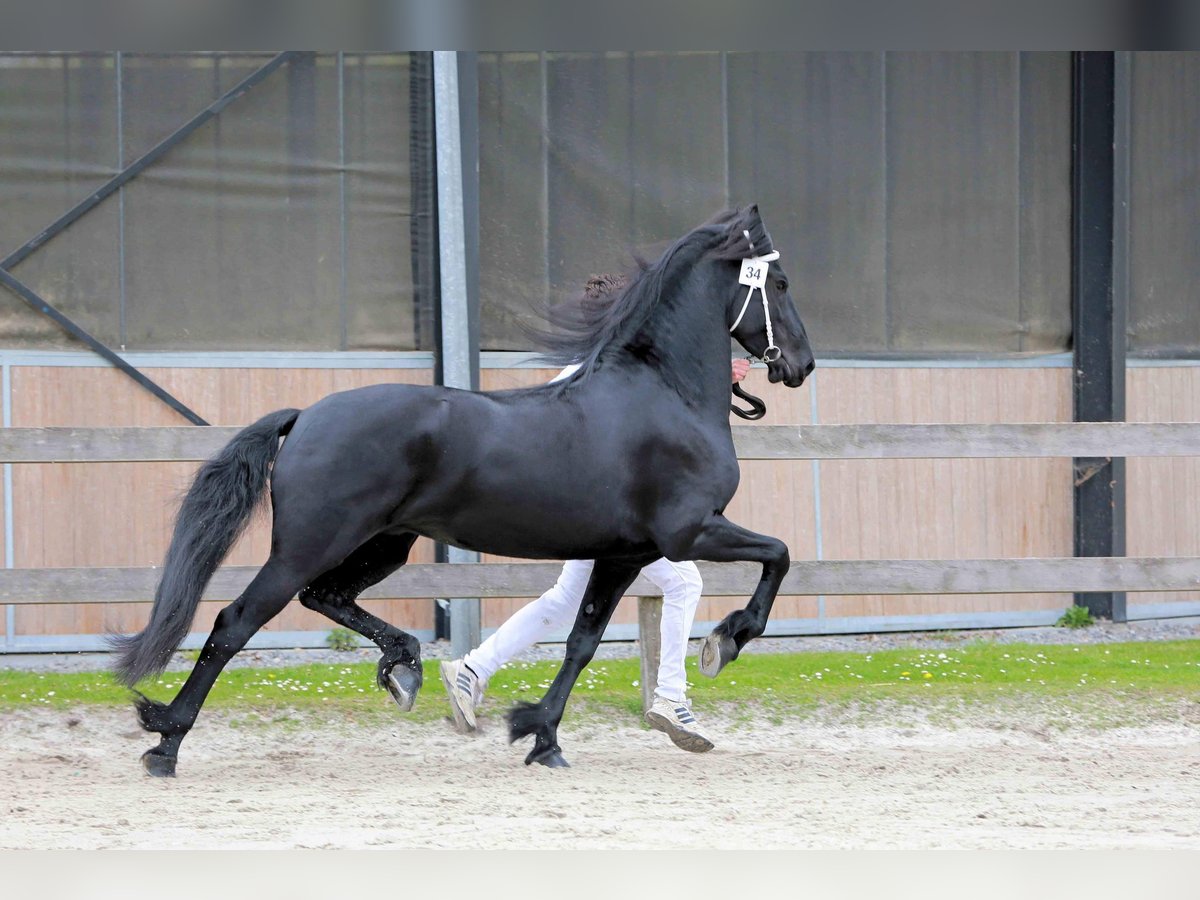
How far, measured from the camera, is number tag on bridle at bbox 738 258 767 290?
5.08 m

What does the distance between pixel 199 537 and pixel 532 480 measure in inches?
46.3

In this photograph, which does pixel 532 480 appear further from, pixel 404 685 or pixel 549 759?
pixel 549 759

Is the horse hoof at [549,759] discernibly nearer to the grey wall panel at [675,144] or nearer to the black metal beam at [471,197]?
the black metal beam at [471,197]

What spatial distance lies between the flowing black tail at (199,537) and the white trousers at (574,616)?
1137mm

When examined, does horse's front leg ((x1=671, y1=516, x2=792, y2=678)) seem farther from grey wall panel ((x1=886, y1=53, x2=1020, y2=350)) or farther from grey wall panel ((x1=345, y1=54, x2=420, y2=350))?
grey wall panel ((x1=886, y1=53, x2=1020, y2=350))

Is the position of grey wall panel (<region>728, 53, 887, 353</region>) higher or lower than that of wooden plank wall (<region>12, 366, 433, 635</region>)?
higher

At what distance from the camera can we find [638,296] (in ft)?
16.7

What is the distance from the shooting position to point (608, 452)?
4801 mm

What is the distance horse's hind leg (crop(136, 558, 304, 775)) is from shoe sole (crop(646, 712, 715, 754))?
148 cm

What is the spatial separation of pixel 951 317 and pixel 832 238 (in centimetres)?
98

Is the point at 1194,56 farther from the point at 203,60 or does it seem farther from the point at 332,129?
the point at 203,60

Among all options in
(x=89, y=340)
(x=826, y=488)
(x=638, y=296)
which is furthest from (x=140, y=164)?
(x=826, y=488)

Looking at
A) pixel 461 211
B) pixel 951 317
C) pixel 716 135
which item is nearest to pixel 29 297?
pixel 461 211

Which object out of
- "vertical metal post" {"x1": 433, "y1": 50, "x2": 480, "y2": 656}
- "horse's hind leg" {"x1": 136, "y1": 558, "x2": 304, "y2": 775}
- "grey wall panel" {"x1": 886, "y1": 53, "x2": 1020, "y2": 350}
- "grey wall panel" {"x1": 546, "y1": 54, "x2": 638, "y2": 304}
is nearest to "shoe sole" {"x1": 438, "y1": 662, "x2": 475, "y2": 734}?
"horse's hind leg" {"x1": 136, "y1": 558, "x2": 304, "y2": 775}
